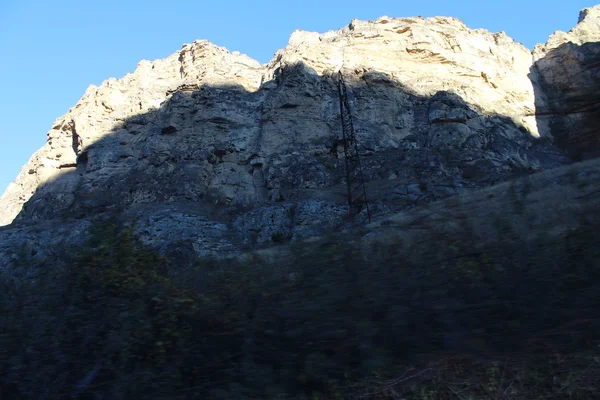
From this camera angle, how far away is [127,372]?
14.3 feet

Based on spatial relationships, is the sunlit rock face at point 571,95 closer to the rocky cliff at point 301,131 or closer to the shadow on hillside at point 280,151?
the rocky cliff at point 301,131

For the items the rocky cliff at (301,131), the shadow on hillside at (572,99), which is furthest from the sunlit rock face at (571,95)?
the rocky cliff at (301,131)

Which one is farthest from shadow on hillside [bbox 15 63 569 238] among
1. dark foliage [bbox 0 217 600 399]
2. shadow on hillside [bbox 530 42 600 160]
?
dark foliage [bbox 0 217 600 399]

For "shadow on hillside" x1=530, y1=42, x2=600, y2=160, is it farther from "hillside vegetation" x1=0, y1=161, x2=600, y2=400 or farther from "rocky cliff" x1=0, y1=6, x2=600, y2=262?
"hillside vegetation" x1=0, y1=161, x2=600, y2=400

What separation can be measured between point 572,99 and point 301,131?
75.3 ft

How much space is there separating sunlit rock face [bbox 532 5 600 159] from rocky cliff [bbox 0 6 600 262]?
12cm

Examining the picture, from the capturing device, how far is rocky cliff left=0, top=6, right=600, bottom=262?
3428cm

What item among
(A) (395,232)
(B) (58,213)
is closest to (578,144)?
(B) (58,213)

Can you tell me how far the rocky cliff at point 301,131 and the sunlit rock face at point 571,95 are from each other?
0.12 m

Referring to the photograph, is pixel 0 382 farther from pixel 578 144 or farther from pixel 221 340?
pixel 578 144

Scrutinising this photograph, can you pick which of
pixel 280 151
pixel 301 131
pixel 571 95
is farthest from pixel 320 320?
pixel 571 95

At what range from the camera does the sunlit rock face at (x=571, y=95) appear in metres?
44.6

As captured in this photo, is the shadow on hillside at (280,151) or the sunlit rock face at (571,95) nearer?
the shadow on hillside at (280,151)

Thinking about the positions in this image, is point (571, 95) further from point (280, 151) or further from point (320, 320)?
point (320, 320)
